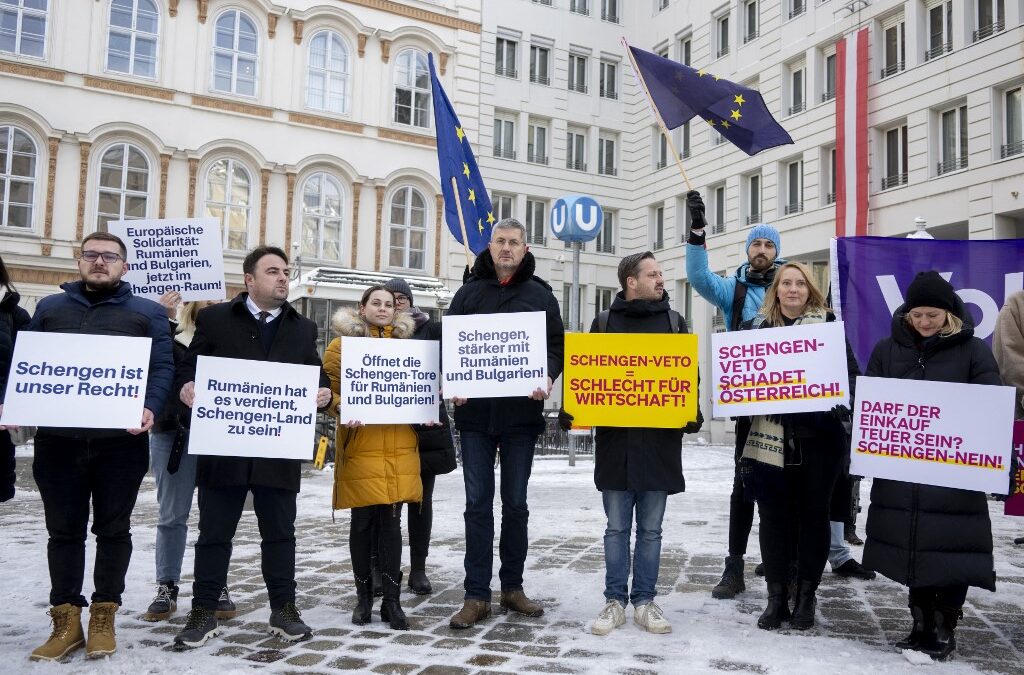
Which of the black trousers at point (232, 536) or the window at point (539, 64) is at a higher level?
the window at point (539, 64)

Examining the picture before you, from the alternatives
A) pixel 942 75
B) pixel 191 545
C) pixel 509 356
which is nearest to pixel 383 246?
pixel 942 75

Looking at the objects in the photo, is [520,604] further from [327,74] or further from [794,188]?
[327,74]

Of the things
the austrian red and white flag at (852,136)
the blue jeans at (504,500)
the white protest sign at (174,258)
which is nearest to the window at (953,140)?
the austrian red and white flag at (852,136)

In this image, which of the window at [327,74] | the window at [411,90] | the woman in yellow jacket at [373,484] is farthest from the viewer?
the window at [411,90]

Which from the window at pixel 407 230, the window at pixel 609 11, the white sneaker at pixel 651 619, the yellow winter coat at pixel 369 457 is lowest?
the white sneaker at pixel 651 619

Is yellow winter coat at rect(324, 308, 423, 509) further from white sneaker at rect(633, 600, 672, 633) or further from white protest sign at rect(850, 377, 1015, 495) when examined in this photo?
white protest sign at rect(850, 377, 1015, 495)

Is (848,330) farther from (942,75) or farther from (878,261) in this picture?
(942,75)

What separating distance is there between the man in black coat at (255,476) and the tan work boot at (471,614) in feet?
2.74

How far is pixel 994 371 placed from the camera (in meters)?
4.64

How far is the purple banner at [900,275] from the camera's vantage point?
22.6 feet

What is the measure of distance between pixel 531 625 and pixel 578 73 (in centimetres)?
3170

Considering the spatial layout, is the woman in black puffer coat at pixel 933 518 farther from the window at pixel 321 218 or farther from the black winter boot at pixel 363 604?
the window at pixel 321 218

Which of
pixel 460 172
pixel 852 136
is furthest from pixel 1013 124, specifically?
pixel 460 172

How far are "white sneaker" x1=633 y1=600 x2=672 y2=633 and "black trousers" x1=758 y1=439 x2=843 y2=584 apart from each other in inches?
27.6
